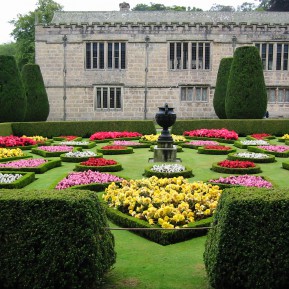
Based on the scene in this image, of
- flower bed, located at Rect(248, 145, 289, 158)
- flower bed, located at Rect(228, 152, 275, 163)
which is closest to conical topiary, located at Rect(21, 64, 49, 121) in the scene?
flower bed, located at Rect(248, 145, 289, 158)

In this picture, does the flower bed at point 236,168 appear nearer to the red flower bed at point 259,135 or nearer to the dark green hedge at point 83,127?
the red flower bed at point 259,135

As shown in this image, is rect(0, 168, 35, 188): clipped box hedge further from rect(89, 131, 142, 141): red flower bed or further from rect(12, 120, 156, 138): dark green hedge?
rect(12, 120, 156, 138): dark green hedge

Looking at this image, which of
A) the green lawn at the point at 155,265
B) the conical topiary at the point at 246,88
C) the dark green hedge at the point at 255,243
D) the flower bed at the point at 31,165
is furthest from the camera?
the conical topiary at the point at 246,88

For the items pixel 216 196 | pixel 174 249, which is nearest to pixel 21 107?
pixel 216 196

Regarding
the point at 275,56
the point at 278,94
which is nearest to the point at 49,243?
the point at 278,94

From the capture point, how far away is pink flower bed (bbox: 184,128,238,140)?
20.1 metres

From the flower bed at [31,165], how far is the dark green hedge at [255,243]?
8339mm

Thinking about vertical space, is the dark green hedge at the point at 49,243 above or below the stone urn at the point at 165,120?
below

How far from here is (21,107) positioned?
75.6ft

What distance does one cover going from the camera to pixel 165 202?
287 inches

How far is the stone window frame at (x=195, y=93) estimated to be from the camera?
3241cm

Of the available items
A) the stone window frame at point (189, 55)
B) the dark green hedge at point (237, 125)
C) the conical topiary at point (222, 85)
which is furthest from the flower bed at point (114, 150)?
the stone window frame at point (189, 55)

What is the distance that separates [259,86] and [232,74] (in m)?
1.71

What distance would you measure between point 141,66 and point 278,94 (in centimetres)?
1082
